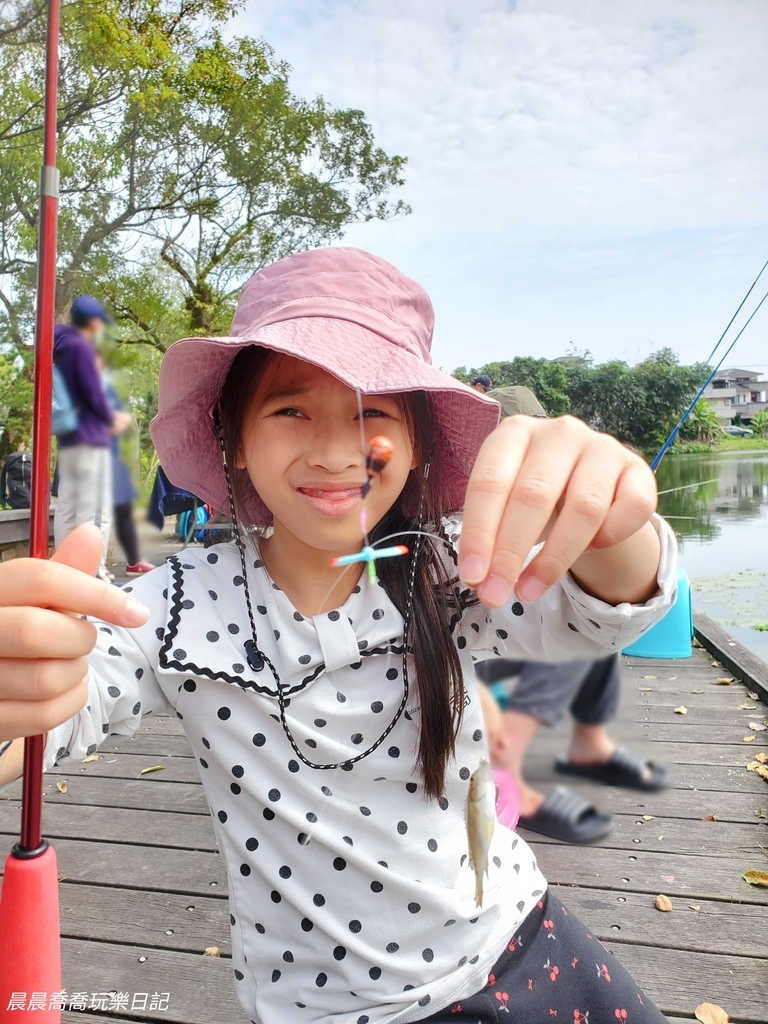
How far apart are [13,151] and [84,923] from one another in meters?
1.59

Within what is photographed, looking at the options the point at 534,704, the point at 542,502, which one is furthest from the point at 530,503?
the point at 534,704

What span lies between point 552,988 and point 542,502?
0.69 meters

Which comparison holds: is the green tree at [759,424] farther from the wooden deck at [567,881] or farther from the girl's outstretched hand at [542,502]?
the girl's outstretched hand at [542,502]

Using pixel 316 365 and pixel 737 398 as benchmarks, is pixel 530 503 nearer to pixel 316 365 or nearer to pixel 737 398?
pixel 316 365

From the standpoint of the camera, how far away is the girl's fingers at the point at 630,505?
1.82ft

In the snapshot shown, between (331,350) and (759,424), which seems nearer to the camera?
(331,350)

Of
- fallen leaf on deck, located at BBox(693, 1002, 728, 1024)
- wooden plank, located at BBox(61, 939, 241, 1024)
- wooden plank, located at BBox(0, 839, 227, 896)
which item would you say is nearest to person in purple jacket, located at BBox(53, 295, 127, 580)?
wooden plank, located at BBox(61, 939, 241, 1024)

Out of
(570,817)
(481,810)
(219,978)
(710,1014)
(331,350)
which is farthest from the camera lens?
(219,978)

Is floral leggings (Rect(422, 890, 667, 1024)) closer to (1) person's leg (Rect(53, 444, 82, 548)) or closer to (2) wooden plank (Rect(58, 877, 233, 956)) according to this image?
(1) person's leg (Rect(53, 444, 82, 548))

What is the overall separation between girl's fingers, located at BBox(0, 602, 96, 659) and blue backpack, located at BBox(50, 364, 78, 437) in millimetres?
166

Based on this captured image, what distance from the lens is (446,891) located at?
0.86m

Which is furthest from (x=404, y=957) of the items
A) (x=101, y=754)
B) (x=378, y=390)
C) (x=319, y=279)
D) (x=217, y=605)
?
(x=101, y=754)

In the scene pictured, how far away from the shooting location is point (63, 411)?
0.38m

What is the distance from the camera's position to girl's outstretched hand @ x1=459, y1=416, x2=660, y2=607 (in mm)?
500
